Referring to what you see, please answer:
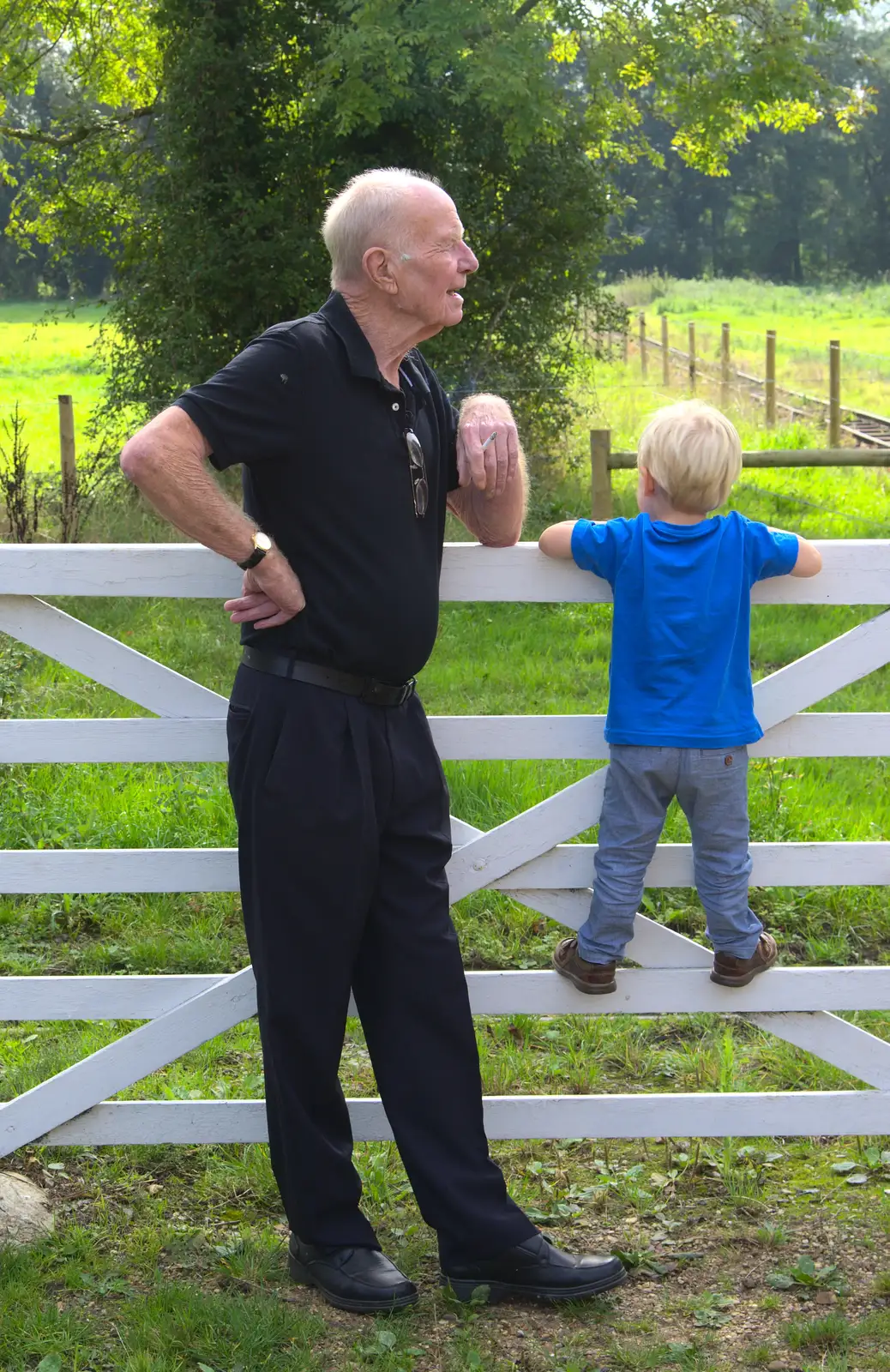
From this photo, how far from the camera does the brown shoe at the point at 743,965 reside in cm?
309

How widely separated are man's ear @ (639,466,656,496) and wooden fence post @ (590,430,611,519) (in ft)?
24.3

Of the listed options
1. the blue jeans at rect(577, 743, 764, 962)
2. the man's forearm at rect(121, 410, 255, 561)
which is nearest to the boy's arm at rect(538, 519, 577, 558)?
the blue jeans at rect(577, 743, 764, 962)

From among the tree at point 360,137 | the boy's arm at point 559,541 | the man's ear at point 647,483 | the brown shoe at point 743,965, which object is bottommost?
the brown shoe at point 743,965

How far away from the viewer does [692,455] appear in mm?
2734

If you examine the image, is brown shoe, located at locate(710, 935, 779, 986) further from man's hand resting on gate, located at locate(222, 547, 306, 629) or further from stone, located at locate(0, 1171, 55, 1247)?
stone, located at locate(0, 1171, 55, 1247)

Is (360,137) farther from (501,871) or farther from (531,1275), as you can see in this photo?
(531,1275)

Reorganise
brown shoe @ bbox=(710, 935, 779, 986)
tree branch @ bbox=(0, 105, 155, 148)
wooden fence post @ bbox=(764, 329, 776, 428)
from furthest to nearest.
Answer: wooden fence post @ bbox=(764, 329, 776, 428) < tree branch @ bbox=(0, 105, 155, 148) < brown shoe @ bbox=(710, 935, 779, 986)

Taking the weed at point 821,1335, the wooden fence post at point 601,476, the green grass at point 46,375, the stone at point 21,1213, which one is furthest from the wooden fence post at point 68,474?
the weed at point 821,1335

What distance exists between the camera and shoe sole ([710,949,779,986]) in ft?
10.2

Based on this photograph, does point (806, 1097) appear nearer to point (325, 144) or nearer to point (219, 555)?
point (219, 555)

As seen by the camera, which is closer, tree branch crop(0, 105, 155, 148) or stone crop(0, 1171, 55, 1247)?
stone crop(0, 1171, 55, 1247)

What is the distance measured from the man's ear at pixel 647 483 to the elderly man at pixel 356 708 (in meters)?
0.25

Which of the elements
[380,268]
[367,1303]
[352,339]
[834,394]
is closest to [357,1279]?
[367,1303]

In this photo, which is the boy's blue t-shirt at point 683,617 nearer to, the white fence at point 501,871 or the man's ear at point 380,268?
the white fence at point 501,871
